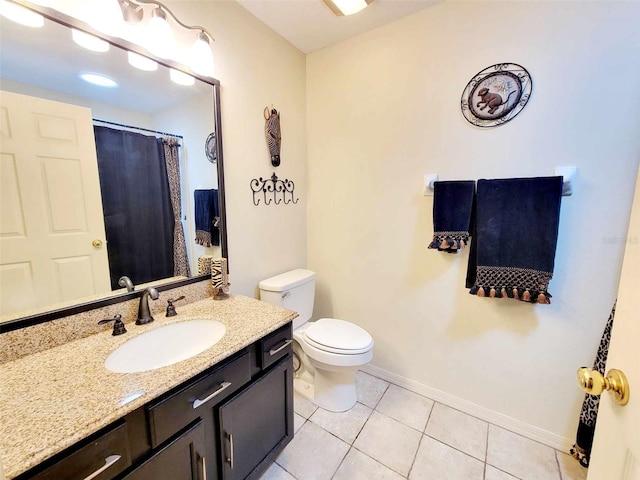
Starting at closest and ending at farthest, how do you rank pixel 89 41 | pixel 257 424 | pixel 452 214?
pixel 89 41 < pixel 257 424 < pixel 452 214

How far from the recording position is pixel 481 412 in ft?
5.31

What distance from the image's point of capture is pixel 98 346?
98 cm

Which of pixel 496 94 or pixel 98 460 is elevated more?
pixel 496 94

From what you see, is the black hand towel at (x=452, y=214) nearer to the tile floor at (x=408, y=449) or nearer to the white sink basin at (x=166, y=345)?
the tile floor at (x=408, y=449)

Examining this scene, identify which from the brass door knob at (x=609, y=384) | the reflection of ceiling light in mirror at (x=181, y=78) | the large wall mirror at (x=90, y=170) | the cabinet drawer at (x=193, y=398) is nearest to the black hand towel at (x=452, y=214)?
the brass door knob at (x=609, y=384)

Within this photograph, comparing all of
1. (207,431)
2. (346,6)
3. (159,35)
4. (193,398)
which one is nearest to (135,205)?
(159,35)

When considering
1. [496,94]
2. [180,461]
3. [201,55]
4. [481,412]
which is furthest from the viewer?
[481,412]

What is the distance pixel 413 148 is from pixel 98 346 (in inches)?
71.4

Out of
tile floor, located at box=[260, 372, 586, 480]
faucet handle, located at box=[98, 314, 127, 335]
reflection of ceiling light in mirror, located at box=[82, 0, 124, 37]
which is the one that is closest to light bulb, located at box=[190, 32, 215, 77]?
reflection of ceiling light in mirror, located at box=[82, 0, 124, 37]

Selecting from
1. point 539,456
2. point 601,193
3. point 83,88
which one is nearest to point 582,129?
point 601,193

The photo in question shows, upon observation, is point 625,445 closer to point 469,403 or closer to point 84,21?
point 469,403

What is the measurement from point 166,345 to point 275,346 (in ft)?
1.53

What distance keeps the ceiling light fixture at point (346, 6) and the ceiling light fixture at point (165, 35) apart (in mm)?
652

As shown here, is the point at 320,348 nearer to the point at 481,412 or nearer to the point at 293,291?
the point at 293,291
